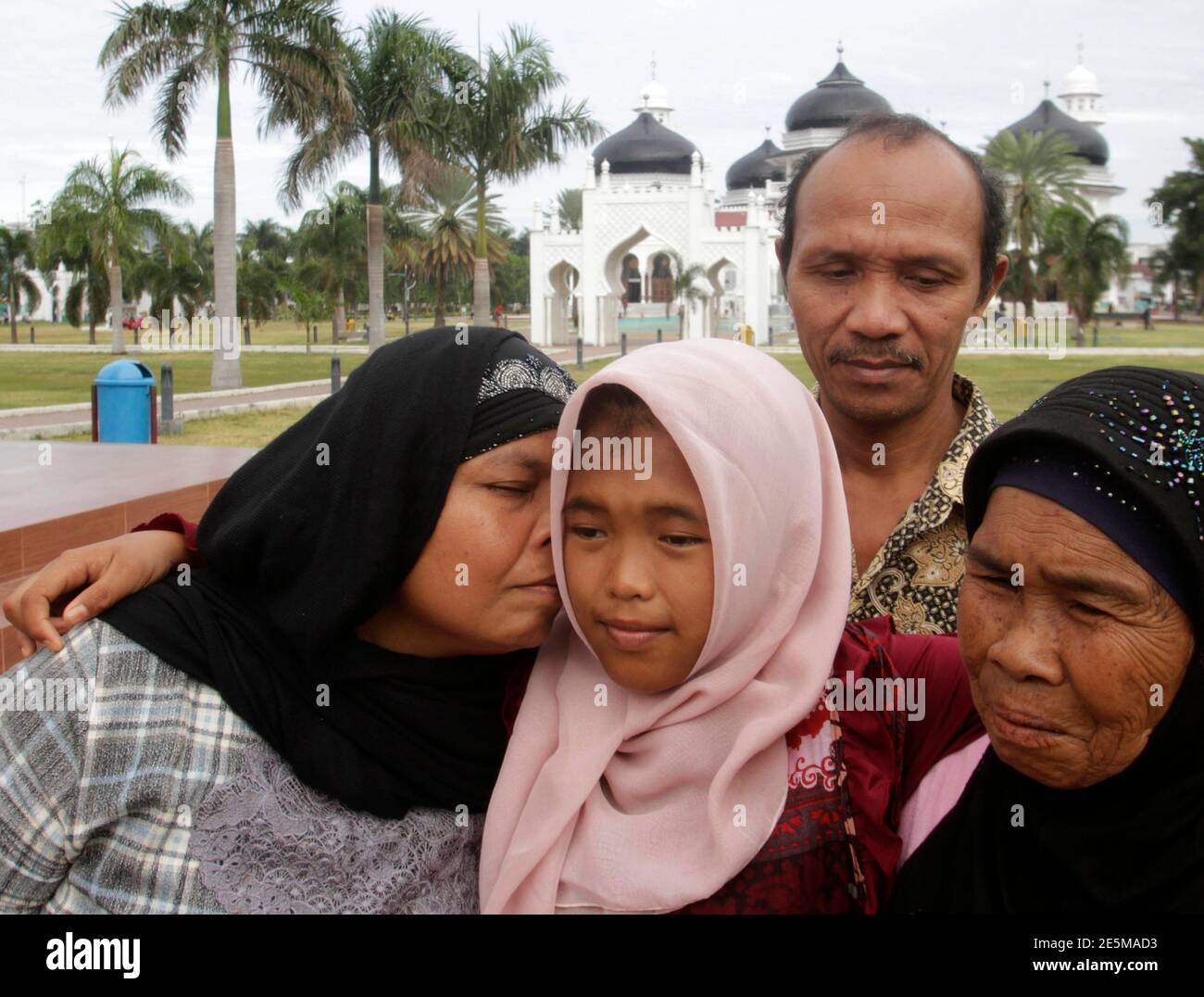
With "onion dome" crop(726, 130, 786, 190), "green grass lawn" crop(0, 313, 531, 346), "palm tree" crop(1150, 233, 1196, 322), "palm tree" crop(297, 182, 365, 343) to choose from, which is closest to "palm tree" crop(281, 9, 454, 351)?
"green grass lawn" crop(0, 313, 531, 346)

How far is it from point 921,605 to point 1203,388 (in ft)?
2.49

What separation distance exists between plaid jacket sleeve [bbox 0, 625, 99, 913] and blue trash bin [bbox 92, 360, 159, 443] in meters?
7.88

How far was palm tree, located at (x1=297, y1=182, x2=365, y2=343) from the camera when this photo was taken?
34.5 meters

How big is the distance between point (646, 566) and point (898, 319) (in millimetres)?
705

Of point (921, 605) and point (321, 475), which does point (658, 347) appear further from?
point (921, 605)

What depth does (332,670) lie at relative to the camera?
60.9 inches

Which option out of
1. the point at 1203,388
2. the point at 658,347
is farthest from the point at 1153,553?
the point at 658,347

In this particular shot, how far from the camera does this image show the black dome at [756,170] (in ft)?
169

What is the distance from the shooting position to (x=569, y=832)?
1.44m

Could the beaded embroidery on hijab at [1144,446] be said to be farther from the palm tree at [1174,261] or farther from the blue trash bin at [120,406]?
the palm tree at [1174,261]

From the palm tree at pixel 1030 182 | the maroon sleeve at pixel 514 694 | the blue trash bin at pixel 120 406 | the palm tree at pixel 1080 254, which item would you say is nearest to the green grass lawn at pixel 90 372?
the blue trash bin at pixel 120 406

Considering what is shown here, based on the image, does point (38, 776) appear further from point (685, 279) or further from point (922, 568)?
point (685, 279)

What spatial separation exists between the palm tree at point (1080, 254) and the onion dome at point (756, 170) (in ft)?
68.5

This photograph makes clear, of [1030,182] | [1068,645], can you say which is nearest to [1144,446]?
[1068,645]
